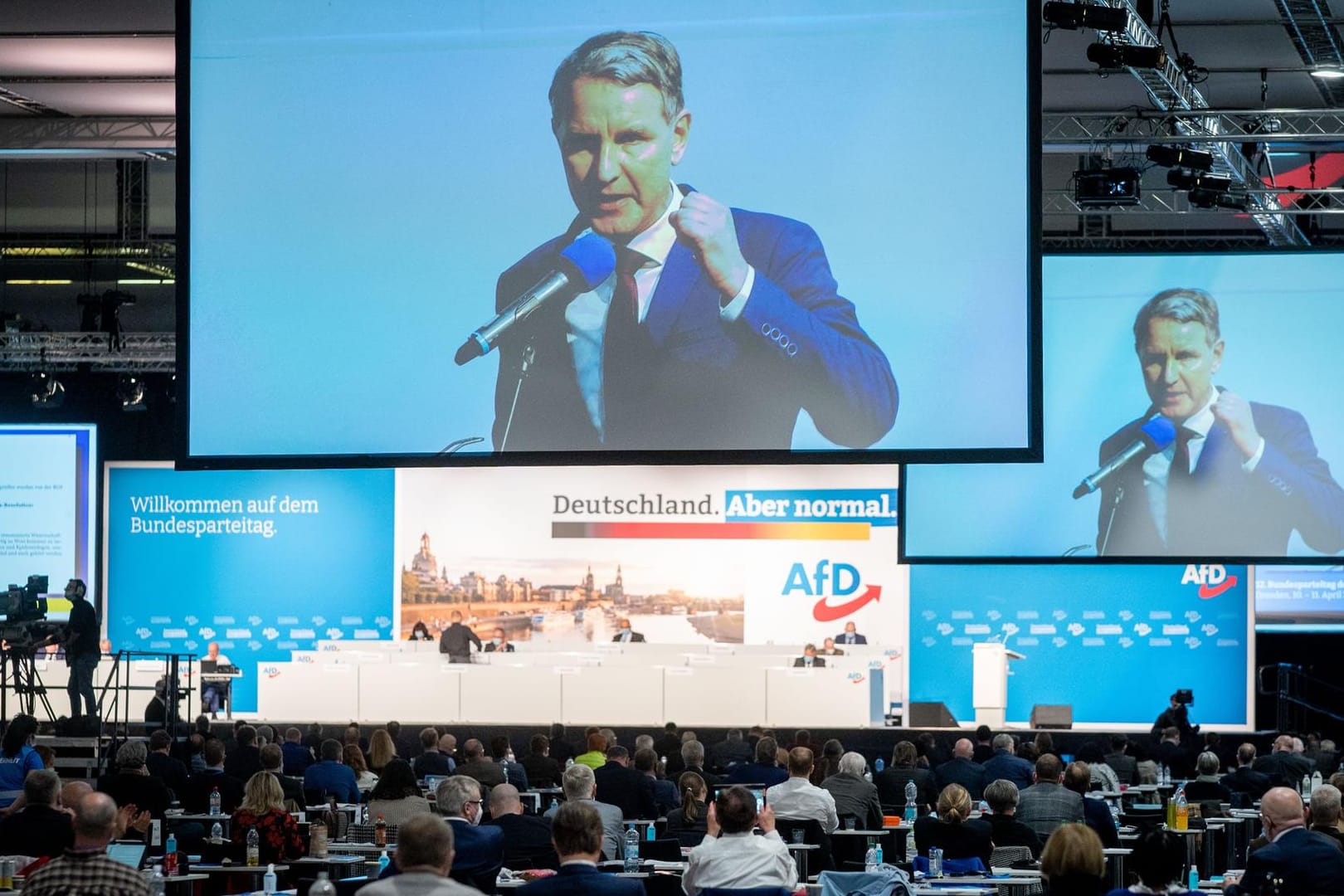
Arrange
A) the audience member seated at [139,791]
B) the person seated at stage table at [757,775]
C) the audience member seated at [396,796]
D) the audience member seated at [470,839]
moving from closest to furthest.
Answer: the audience member seated at [470,839] < the audience member seated at [396,796] < the audience member seated at [139,791] < the person seated at stage table at [757,775]

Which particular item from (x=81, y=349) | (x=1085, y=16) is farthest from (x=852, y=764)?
(x=81, y=349)

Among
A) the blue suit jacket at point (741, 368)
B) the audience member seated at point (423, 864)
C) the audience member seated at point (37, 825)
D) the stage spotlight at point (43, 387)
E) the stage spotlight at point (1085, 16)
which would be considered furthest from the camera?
the stage spotlight at point (43, 387)

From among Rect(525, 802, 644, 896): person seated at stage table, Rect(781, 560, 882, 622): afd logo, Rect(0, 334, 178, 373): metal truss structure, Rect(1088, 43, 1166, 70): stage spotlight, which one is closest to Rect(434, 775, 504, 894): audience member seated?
Rect(525, 802, 644, 896): person seated at stage table

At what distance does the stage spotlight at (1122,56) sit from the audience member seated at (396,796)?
718 cm

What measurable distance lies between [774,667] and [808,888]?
1109cm

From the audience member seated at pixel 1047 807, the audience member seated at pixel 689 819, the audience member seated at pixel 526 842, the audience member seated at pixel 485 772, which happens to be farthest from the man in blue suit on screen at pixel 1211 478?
the audience member seated at pixel 526 842

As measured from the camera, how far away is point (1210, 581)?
21750mm

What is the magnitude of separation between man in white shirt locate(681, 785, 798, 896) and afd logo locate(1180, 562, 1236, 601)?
16591mm

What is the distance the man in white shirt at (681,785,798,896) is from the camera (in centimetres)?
609

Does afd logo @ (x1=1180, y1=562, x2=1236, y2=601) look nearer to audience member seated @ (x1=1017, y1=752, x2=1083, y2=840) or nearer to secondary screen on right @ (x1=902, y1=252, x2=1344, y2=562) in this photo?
secondary screen on right @ (x1=902, y1=252, x2=1344, y2=562)

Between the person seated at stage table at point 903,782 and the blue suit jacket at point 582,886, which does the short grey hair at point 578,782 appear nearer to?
the blue suit jacket at point 582,886

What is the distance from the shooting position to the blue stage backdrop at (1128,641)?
21.5m

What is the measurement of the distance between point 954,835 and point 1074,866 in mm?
3030

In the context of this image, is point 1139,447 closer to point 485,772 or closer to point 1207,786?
point 1207,786
